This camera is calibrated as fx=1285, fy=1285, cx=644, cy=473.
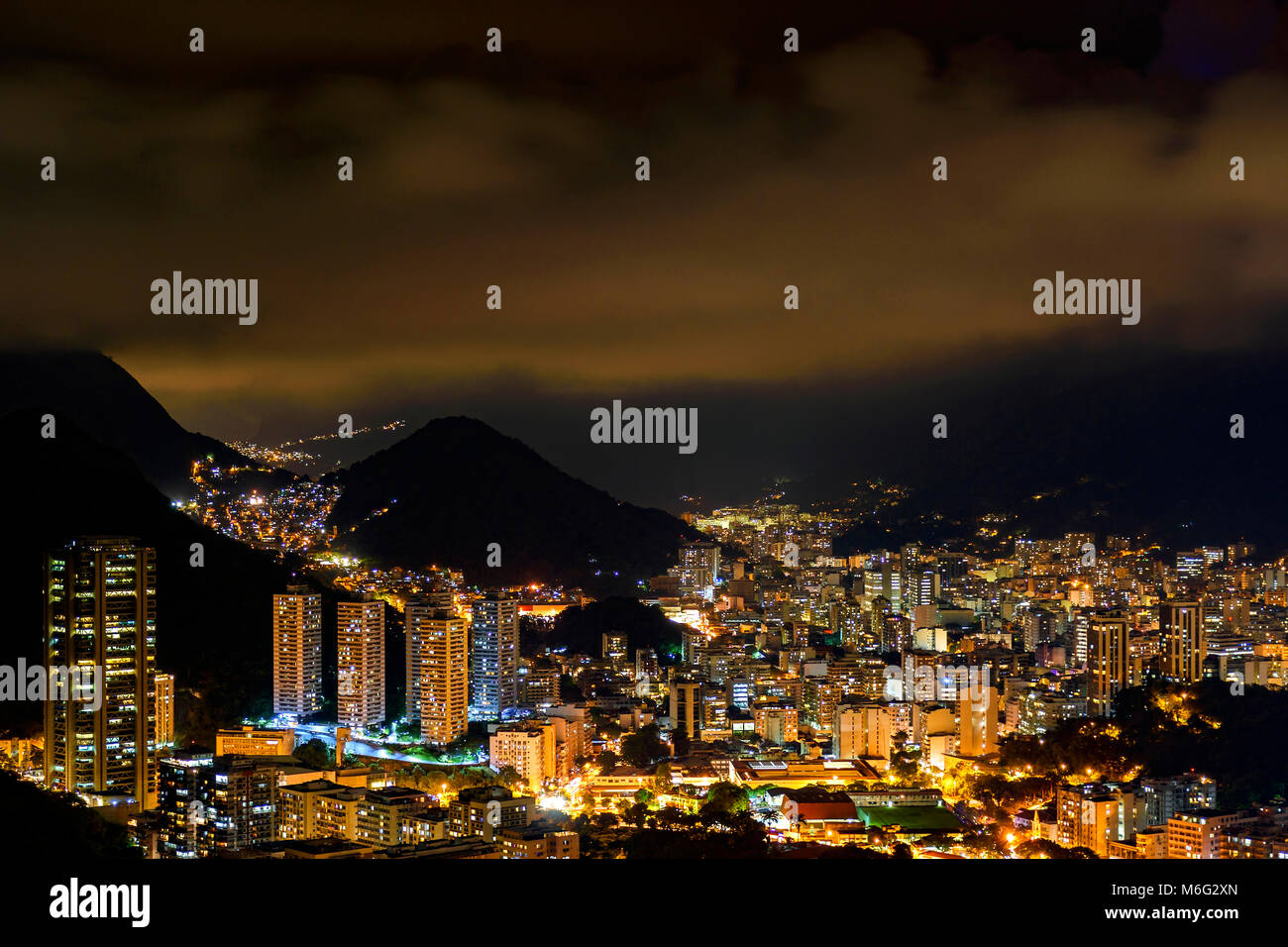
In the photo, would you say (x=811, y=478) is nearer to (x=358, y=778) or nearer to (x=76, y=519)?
(x=76, y=519)

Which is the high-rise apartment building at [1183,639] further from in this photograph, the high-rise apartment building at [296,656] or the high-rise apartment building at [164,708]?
the high-rise apartment building at [164,708]

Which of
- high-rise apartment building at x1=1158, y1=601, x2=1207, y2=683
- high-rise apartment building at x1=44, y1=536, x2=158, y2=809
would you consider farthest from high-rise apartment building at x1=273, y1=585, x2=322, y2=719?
high-rise apartment building at x1=1158, y1=601, x2=1207, y2=683

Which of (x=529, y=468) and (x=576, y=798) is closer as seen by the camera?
(x=576, y=798)

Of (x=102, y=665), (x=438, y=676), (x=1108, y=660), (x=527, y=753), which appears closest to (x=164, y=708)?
(x=102, y=665)

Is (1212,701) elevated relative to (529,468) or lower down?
lower down

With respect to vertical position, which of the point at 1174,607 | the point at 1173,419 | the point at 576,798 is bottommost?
the point at 576,798

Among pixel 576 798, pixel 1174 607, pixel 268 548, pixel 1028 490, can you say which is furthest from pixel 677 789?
pixel 1028 490

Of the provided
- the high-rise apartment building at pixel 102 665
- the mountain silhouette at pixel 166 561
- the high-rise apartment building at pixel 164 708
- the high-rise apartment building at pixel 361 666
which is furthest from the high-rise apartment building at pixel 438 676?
A: the high-rise apartment building at pixel 102 665
